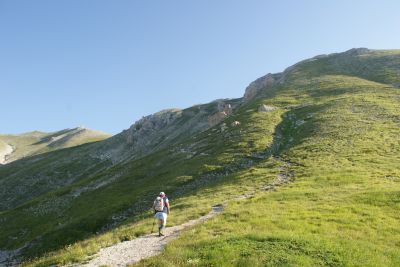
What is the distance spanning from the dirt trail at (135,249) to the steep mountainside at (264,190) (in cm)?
129

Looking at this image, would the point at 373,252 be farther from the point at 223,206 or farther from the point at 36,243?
the point at 36,243

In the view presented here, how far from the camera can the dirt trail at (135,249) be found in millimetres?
24562

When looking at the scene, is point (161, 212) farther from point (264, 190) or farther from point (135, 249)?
point (264, 190)

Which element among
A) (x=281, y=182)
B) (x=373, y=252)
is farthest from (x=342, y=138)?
(x=373, y=252)

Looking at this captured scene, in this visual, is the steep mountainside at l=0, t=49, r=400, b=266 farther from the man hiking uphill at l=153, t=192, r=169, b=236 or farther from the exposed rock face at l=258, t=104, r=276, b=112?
the man hiking uphill at l=153, t=192, r=169, b=236

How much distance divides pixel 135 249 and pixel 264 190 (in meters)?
20.0

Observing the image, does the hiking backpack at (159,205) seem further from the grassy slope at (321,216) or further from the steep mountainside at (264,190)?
the grassy slope at (321,216)

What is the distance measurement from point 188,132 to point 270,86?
38.8 meters

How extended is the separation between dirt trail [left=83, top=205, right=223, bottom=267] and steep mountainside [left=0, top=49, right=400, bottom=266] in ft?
4.24

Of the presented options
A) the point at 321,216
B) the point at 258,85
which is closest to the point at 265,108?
the point at 258,85

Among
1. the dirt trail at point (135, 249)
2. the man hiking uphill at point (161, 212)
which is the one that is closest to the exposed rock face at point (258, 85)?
the man hiking uphill at point (161, 212)

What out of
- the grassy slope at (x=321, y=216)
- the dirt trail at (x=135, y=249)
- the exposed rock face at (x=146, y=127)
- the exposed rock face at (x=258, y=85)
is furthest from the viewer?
the exposed rock face at (x=146, y=127)

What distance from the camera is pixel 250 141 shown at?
242 feet

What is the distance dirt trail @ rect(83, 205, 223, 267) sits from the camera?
24.6m
